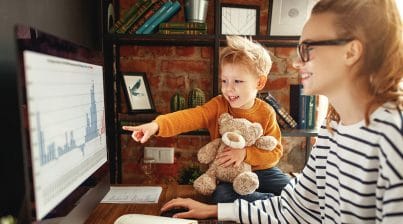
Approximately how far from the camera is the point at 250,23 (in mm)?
1834

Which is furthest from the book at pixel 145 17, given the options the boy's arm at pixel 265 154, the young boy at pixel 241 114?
the boy's arm at pixel 265 154

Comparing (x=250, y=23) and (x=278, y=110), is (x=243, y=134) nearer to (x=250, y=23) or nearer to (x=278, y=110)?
(x=278, y=110)

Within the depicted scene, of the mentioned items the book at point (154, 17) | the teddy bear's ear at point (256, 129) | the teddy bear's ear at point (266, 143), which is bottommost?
the teddy bear's ear at point (266, 143)

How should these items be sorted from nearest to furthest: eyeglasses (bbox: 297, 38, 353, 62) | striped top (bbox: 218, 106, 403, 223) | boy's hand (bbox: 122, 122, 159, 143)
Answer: striped top (bbox: 218, 106, 403, 223) → eyeglasses (bbox: 297, 38, 353, 62) → boy's hand (bbox: 122, 122, 159, 143)

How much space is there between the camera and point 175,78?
206 centimetres

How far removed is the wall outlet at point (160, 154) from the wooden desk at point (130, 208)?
58 centimetres

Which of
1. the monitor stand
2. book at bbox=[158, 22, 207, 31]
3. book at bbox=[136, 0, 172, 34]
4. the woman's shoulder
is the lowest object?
the monitor stand

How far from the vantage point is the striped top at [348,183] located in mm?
765

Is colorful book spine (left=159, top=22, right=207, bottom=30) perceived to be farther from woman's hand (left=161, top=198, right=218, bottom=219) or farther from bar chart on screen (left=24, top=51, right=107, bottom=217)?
woman's hand (left=161, top=198, right=218, bottom=219)

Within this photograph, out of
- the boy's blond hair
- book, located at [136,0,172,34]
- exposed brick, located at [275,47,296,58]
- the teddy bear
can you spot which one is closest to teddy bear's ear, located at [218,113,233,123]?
the teddy bear

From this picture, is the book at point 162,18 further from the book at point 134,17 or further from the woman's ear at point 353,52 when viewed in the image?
the woman's ear at point 353,52

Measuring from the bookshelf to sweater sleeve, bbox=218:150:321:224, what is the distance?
2.16 feet

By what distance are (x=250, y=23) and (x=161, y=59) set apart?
60 centimetres

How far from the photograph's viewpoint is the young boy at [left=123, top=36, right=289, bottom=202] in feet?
4.71
